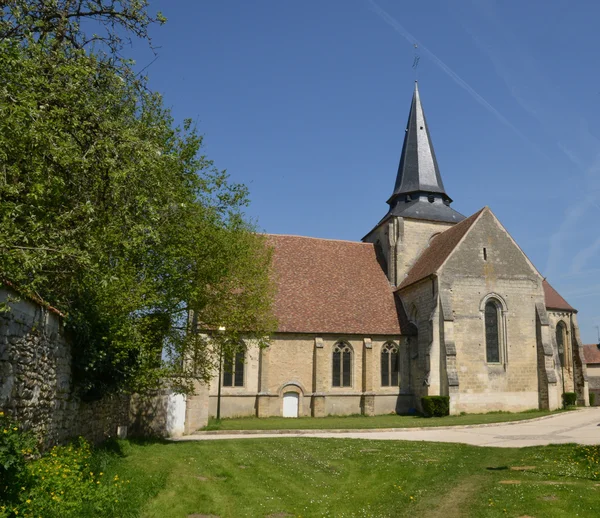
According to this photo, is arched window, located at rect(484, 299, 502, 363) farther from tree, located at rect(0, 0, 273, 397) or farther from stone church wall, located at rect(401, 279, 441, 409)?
tree, located at rect(0, 0, 273, 397)

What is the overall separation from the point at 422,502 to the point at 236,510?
125 inches

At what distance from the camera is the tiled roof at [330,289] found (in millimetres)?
29516

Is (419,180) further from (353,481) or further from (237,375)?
(353,481)

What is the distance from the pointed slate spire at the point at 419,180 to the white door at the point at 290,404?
45.4 ft

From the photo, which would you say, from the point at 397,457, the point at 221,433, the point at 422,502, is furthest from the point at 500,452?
the point at 221,433

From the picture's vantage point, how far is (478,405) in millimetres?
27703

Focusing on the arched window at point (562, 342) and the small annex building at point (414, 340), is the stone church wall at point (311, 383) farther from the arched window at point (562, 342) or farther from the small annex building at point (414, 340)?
the arched window at point (562, 342)

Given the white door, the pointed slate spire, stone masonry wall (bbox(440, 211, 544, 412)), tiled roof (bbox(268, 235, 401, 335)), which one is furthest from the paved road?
the pointed slate spire

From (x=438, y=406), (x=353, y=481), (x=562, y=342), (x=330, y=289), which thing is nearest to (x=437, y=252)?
(x=330, y=289)

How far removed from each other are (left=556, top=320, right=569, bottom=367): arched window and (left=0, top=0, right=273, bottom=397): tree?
912 inches

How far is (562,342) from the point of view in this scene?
112 ft

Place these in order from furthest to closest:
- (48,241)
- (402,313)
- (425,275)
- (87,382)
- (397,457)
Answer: (402,313) → (425,275) → (397,457) → (87,382) → (48,241)

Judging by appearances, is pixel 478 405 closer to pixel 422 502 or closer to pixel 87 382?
pixel 422 502

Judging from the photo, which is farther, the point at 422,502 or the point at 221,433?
the point at 221,433
